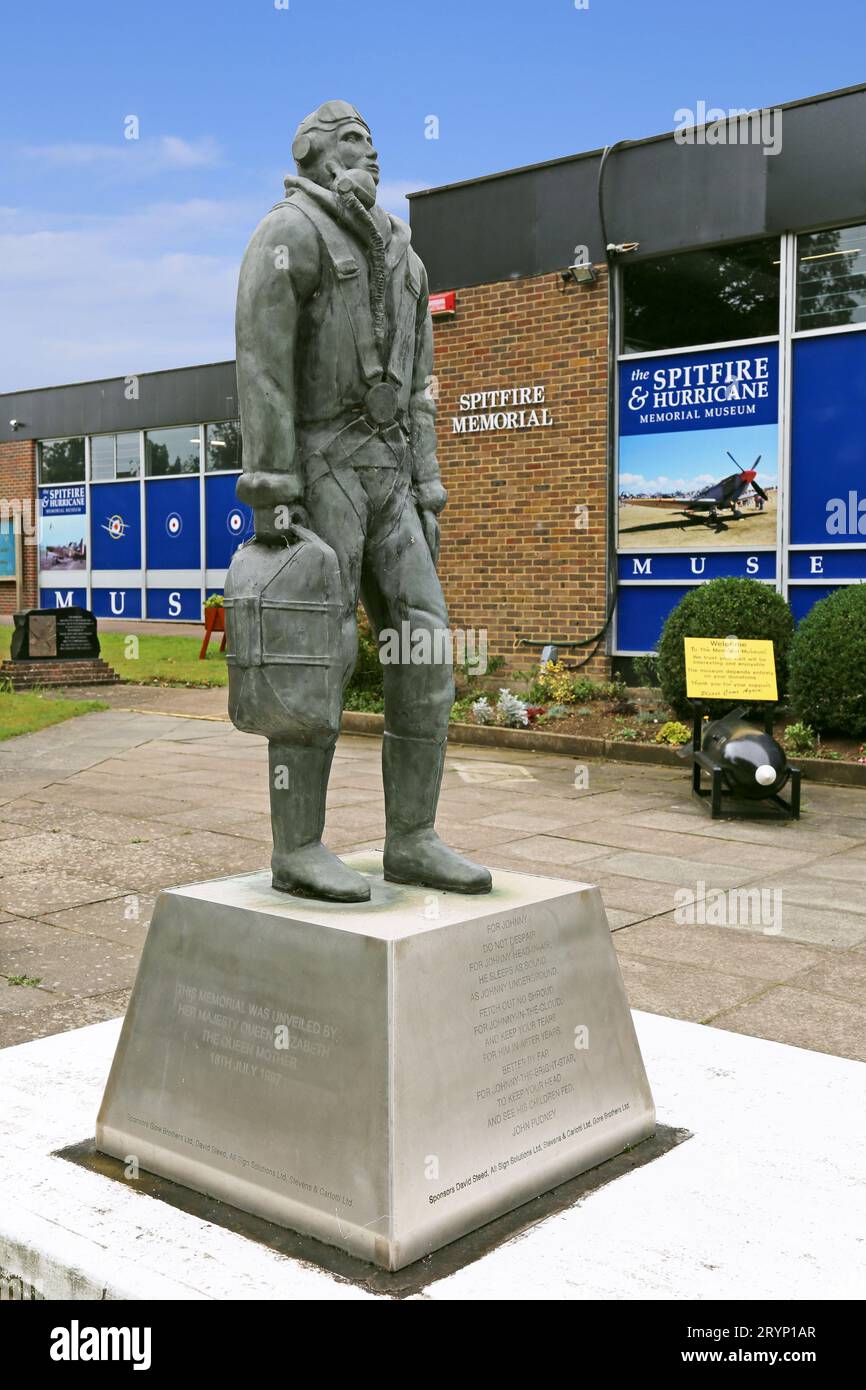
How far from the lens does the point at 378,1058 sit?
2781 millimetres

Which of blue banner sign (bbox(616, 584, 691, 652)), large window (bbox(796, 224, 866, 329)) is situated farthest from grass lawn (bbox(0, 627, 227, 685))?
large window (bbox(796, 224, 866, 329))

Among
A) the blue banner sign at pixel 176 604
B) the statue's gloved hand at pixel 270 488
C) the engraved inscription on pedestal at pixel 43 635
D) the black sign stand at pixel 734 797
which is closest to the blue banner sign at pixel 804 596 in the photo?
the black sign stand at pixel 734 797

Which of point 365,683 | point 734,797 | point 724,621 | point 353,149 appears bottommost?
point 734,797

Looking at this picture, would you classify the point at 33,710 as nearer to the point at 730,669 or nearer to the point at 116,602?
the point at 730,669

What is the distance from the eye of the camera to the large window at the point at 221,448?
82.1 ft

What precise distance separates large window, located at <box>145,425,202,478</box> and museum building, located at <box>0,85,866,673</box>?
1315 cm

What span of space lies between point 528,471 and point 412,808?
9425 mm

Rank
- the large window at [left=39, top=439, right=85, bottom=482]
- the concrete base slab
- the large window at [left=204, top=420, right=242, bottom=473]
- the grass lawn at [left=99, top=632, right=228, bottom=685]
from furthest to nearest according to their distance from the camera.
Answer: the large window at [left=39, top=439, right=85, bottom=482] < the large window at [left=204, top=420, right=242, bottom=473] < the grass lawn at [left=99, top=632, right=228, bottom=685] < the concrete base slab

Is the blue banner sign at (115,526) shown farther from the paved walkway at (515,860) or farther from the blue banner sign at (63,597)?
→ the paved walkway at (515,860)

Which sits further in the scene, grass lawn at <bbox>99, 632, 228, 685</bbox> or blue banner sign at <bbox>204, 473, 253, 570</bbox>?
blue banner sign at <bbox>204, 473, 253, 570</bbox>

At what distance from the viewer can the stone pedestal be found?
2779 millimetres

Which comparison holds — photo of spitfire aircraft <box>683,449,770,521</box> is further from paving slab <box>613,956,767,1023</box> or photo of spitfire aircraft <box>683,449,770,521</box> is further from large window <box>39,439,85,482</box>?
large window <box>39,439,85,482</box>

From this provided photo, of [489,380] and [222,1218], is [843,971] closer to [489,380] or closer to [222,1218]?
[222,1218]

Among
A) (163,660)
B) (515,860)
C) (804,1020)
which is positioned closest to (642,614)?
(515,860)
